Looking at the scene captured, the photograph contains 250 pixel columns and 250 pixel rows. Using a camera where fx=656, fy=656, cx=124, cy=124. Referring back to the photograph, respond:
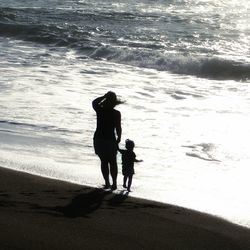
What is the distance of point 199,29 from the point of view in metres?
25.7

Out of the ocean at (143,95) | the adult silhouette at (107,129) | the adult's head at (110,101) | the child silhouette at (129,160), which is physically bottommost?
the ocean at (143,95)

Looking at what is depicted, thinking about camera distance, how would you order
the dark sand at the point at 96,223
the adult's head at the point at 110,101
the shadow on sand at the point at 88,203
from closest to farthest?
the dark sand at the point at 96,223
the shadow on sand at the point at 88,203
the adult's head at the point at 110,101

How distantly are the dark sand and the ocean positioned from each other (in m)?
0.42

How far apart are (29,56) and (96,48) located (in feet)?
8.99

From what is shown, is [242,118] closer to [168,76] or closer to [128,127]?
[128,127]

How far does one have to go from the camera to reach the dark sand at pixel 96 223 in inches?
229

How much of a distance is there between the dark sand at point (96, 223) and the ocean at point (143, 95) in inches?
16.7

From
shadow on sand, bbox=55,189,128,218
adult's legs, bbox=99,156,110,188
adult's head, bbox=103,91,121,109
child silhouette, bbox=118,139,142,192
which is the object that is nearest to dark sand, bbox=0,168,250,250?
shadow on sand, bbox=55,189,128,218

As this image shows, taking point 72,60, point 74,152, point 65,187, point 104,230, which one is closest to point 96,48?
point 72,60

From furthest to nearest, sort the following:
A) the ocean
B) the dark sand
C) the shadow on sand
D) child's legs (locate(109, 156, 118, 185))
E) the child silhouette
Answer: the ocean → child's legs (locate(109, 156, 118, 185)) → the child silhouette → the shadow on sand → the dark sand

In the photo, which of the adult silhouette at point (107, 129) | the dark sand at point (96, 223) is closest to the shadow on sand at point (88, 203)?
the dark sand at point (96, 223)

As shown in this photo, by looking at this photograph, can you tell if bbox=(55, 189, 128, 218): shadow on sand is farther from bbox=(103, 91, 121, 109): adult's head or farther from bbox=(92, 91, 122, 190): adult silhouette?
bbox=(103, 91, 121, 109): adult's head

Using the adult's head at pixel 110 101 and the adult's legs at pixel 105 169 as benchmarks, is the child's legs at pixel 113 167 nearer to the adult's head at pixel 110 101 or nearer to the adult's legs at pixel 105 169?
the adult's legs at pixel 105 169

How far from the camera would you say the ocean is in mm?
8570
